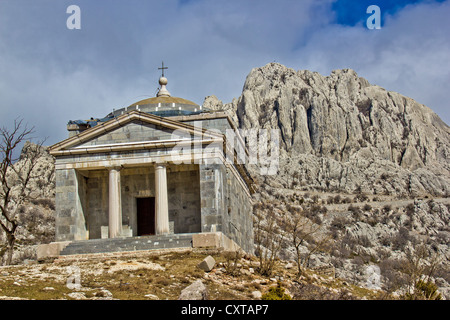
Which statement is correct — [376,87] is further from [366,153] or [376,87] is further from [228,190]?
[228,190]

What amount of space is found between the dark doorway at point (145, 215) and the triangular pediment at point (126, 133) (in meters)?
3.95

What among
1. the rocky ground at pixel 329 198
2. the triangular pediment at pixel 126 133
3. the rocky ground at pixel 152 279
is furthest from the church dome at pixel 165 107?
the rocky ground at pixel 329 198

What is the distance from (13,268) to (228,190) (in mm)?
11959

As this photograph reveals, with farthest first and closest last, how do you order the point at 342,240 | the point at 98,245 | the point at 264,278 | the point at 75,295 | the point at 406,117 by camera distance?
the point at 406,117
the point at 342,240
the point at 98,245
the point at 264,278
the point at 75,295

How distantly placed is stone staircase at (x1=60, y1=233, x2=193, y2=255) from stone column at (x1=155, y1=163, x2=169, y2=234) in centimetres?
105

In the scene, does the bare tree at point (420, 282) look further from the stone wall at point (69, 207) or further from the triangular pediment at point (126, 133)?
the stone wall at point (69, 207)

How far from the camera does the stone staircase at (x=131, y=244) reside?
88.5 feet

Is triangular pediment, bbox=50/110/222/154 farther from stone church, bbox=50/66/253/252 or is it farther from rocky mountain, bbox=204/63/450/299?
rocky mountain, bbox=204/63/450/299

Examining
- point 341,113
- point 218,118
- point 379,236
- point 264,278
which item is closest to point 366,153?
point 341,113

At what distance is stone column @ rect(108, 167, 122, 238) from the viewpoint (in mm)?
29172

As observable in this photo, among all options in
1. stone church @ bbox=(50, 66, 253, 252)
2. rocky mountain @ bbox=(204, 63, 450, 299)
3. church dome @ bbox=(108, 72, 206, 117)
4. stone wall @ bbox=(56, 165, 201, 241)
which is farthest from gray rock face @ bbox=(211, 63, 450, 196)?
stone wall @ bbox=(56, 165, 201, 241)

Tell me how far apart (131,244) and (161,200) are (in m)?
2.90

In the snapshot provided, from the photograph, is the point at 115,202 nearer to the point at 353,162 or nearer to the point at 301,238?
the point at 301,238

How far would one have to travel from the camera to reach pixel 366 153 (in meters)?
126
